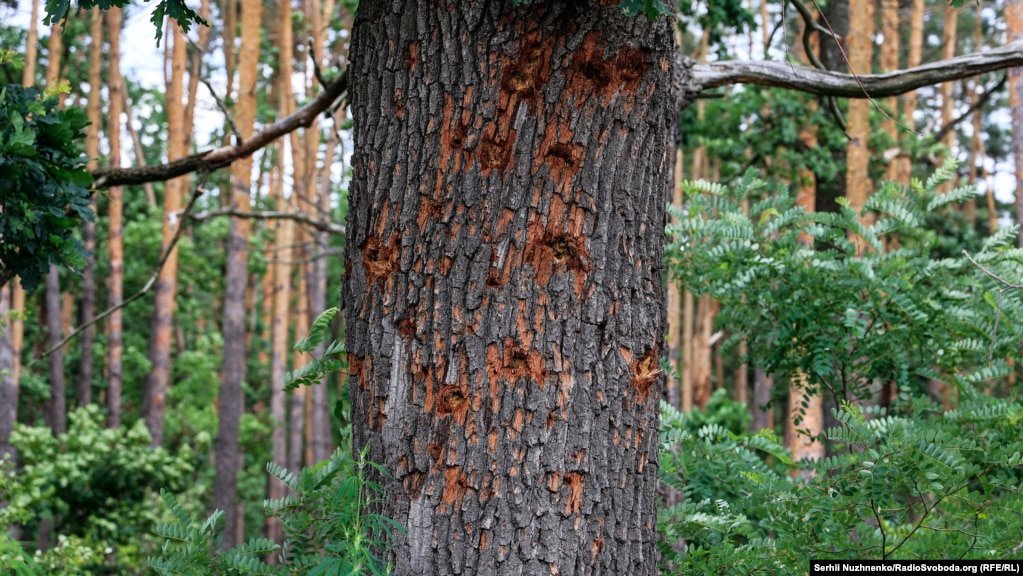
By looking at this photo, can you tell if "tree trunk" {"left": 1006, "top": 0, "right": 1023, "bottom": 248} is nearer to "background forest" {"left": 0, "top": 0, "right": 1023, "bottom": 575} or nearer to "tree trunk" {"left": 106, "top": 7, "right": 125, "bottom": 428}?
"background forest" {"left": 0, "top": 0, "right": 1023, "bottom": 575}

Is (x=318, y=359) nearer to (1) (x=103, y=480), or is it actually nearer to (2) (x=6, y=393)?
(1) (x=103, y=480)

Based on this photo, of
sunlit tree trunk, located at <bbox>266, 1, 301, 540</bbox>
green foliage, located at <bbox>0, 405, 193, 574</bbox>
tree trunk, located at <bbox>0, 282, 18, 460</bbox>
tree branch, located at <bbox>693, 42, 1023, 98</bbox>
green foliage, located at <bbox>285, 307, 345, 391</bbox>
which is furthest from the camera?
sunlit tree trunk, located at <bbox>266, 1, 301, 540</bbox>

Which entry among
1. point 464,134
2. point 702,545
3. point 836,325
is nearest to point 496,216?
point 464,134

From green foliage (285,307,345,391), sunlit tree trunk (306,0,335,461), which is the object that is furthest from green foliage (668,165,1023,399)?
sunlit tree trunk (306,0,335,461)

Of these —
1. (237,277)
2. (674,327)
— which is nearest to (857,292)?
(674,327)

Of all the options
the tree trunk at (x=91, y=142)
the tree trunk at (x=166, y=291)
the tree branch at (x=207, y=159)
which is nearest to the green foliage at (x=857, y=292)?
the tree branch at (x=207, y=159)

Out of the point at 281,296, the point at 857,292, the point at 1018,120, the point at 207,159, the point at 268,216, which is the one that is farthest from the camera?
the point at 281,296

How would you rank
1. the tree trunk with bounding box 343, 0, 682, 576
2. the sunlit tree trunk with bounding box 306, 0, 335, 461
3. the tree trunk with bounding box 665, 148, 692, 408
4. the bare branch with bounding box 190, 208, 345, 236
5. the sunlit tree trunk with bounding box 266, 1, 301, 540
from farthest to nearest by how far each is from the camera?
1. the sunlit tree trunk with bounding box 306, 0, 335, 461
2. the sunlit tree trunk with bounding box 266, 1, 301, 540
3. the bare branch with bounding box 190, 208, 345, 236
4. the tree trunk with bounding box 665, 148, 692, 408
5. the tree trunk with bounding box 343, 0, 682, 576

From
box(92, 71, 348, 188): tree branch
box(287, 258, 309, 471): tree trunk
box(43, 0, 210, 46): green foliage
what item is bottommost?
box(287, 258, 309, 471): tree trunk

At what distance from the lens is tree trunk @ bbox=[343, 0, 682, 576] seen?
96.4 inches

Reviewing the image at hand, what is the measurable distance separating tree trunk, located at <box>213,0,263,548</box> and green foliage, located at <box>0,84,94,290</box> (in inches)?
368

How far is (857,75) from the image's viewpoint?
12.9ft

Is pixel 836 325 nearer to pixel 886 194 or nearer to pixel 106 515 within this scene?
pixel 886 194

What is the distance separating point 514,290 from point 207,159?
2528mm
